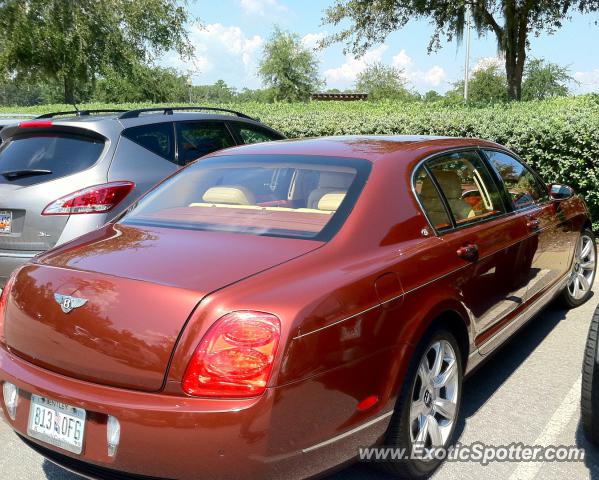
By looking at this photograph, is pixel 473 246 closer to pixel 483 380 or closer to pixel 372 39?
pixel 483 380

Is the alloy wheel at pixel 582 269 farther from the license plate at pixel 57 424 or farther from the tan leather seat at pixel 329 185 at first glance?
the license plate at pixel 57 424

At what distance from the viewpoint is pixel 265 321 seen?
2.14 meters

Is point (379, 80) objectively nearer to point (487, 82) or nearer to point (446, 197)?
point (487, 82)

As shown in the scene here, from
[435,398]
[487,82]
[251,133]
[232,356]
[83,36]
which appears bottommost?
[435,398]

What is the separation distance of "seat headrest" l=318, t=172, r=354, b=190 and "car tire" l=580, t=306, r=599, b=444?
4.55ft

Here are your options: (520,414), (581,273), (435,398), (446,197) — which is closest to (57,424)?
(435,398)

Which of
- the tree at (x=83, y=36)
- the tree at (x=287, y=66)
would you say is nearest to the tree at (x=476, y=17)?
the tree at (x=83, y=36)

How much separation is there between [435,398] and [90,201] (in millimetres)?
3012

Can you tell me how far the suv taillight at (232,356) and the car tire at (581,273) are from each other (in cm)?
366

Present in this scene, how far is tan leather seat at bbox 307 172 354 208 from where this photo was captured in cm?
304

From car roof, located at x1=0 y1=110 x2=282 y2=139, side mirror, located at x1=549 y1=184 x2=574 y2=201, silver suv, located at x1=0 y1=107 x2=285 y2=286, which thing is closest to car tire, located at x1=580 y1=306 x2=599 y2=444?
side mirror, located at x1=549 y1=184 x2=574 y2=201

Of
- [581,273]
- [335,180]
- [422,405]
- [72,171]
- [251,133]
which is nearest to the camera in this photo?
[422,405]

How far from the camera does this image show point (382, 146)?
11.2 ft

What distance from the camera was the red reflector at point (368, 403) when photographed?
2.37m
